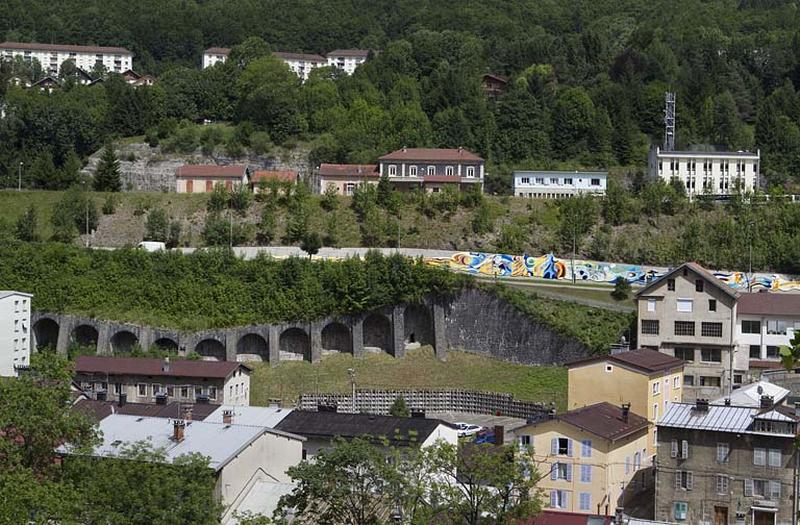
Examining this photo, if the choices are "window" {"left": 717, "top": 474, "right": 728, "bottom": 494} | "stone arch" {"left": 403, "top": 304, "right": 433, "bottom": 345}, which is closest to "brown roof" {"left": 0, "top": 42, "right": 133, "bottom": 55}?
"stone arch" {"left": 403, "top": 304, "right": 433, "bottom": 345}

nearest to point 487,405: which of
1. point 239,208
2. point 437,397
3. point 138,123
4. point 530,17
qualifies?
point 437,397

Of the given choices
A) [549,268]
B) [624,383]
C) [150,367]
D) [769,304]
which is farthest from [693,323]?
[150,367]

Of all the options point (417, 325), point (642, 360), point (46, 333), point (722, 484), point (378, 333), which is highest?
point (642, 360)

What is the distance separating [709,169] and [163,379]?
3941 centimetres

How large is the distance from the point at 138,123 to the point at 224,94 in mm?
7364

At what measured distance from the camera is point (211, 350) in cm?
6278

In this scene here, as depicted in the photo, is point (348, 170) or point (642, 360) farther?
point (348, 170)

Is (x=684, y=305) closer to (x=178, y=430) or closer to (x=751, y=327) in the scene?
(x=751, y=327)

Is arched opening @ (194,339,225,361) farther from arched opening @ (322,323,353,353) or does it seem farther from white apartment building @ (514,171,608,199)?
white apartment building @ (514,171,608,199)

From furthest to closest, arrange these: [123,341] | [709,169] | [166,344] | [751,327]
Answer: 1. [709,169]
2. [123,341]
3. [166,344]
4. [751,327]

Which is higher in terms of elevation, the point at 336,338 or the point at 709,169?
the point at 709,169

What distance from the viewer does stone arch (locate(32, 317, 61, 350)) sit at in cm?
6431

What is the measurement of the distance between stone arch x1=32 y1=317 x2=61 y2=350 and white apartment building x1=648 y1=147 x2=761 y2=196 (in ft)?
115

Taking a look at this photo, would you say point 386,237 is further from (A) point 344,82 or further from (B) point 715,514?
(B) point 715,514
